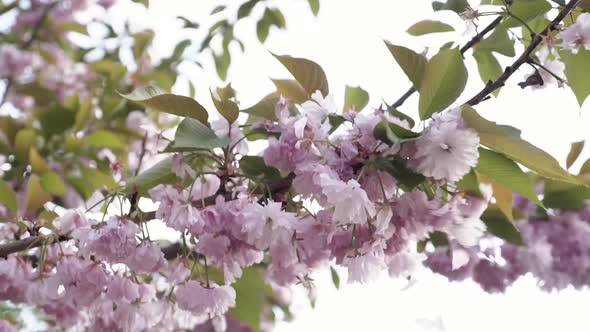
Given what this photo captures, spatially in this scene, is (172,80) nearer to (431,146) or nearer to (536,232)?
(536,232)

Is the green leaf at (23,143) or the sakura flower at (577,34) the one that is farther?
the green leaf at (23,143)

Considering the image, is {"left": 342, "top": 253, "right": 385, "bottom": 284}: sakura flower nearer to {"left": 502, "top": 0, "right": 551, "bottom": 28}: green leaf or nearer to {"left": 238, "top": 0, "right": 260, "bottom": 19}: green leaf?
{"left": 502, "top": 0, "right": 551, "bottom": 28}: green leaf

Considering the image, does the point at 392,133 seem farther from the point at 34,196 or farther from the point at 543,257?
the point at 543,257

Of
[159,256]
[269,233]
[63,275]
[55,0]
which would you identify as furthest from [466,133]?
[55,0]

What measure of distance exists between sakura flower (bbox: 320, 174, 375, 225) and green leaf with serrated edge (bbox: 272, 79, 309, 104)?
0.27 meters

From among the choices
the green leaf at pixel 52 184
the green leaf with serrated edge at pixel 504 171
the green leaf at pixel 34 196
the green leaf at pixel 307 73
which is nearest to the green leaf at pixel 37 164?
the green leaf at pixel 52 184

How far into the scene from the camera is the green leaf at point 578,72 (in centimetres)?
90

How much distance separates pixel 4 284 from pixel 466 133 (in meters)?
0.75

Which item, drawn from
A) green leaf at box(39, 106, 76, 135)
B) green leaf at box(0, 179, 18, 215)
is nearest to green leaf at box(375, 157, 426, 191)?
green leaf at box(0, 179, 18, 215)

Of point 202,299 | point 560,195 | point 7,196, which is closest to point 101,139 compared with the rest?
point 7,196

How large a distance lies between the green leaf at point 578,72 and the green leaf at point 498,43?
0.26 ft

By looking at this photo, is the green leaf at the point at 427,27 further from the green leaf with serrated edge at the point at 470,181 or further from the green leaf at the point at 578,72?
the green leaf with serrated edge at the point at 470,181

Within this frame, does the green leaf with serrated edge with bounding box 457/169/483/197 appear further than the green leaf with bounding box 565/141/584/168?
No

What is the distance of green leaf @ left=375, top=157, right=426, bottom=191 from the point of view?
2.11 feet
